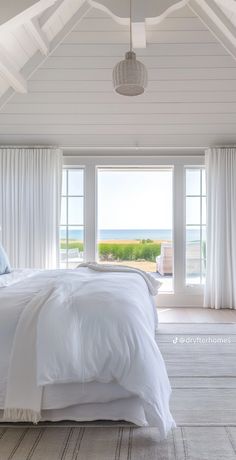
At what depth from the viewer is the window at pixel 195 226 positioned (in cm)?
536

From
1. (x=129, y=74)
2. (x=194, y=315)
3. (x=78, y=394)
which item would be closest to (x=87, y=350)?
(x=78, y=394)

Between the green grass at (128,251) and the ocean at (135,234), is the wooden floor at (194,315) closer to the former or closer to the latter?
the green grass at (128,251)

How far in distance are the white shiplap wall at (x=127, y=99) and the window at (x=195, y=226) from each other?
0.55 metres

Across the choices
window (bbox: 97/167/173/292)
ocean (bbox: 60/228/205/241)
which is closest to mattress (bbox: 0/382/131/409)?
window (bbox: 97/167/173/292)

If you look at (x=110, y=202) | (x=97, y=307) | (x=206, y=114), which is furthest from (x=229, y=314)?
(x=110, y=202)

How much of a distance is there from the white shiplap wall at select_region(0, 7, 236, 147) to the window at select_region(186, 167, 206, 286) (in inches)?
21.5

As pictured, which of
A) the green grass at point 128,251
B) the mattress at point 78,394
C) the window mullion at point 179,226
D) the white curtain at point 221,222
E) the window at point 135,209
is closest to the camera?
the mattress at point 78,394

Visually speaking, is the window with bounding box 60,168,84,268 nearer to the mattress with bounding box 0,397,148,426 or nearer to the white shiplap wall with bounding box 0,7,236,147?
the white shiplap wall with bounding box 0,7,236,147

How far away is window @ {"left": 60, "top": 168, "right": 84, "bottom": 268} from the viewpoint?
5391 millimetres

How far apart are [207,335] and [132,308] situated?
2090 mm

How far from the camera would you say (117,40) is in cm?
380

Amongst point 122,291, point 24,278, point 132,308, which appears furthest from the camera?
point 24,278

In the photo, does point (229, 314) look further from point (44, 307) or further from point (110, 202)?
point (110, 202)

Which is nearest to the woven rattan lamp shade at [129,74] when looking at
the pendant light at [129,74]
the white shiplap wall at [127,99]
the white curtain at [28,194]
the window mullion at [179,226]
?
the pendant light at [129,74]
